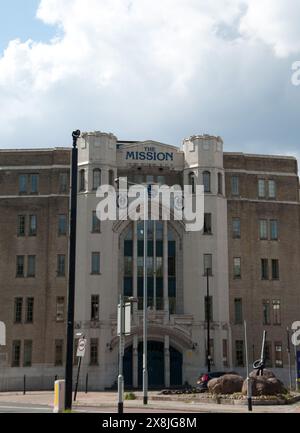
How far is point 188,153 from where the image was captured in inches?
2291

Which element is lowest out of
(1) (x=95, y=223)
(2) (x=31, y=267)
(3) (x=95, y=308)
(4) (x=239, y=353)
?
(4) (x=239, y=353)

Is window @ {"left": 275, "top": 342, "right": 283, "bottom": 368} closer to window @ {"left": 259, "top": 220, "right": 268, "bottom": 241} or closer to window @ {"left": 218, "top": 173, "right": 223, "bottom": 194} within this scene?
window @ {"left": 259, "top": 220, "right": 268, "bottom": 241}

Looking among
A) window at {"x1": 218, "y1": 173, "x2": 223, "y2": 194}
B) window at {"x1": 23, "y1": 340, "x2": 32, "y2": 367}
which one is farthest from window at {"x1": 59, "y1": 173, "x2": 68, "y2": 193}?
window at {"x1": 218, "y1": 173, "x2": 223, "y2": 194}

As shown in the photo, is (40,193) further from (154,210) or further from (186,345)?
(186,345)

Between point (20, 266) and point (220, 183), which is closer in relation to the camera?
point (20, 266)

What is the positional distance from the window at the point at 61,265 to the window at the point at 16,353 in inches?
267

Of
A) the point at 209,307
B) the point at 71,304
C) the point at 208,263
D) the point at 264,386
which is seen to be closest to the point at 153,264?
Result: the point at 208,263

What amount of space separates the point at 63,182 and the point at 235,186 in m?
15.9

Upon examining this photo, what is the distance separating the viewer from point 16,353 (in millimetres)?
54562

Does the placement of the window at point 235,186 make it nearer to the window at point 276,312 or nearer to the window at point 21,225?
the window at point 276,312

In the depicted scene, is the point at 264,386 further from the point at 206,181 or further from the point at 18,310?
the point at 18,310

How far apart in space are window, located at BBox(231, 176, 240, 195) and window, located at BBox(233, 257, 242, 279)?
6.20m

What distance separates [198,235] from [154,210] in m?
4.47
